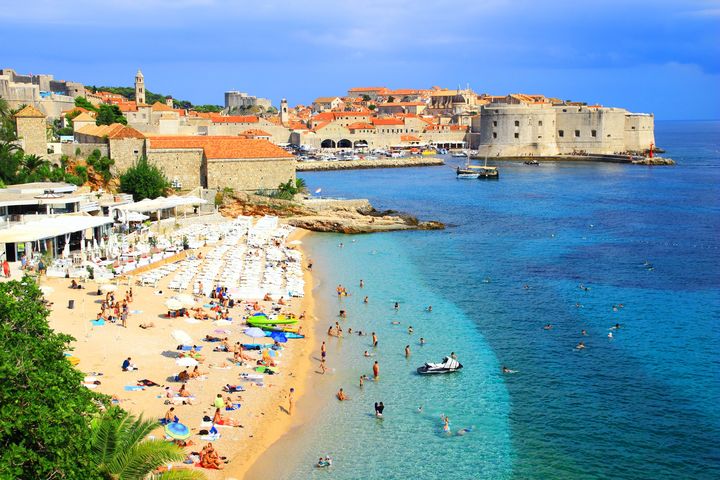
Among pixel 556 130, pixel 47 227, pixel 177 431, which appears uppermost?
pixel 556 130

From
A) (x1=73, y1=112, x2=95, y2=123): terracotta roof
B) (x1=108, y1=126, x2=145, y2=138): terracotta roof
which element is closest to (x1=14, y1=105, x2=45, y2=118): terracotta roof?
(x1=108, y1=126, x2=145, y2=138): terracotta roof

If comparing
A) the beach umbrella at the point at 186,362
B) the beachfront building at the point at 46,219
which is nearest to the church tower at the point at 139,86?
the beachfront building at the point at 46,219

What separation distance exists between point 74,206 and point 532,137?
57.8 metres

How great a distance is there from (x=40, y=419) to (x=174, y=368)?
21.8 ft

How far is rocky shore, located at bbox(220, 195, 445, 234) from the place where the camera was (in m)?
32.0

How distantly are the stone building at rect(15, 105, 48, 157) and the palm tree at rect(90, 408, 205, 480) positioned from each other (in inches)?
938

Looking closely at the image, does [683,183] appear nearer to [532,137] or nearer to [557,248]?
[532,137]

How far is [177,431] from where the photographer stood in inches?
425

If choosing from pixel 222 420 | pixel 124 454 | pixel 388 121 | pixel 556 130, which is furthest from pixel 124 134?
pixel 388 121

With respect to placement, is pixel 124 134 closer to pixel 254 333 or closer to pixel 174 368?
pixel 254 333

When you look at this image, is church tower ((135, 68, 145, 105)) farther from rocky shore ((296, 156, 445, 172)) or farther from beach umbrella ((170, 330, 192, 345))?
beach umbrella ((170, 330, 192, 345))

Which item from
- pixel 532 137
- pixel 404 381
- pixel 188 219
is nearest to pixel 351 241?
pixel 188 219

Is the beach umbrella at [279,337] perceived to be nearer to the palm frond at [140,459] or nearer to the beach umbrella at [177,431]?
the beach umbrella at [177,431]

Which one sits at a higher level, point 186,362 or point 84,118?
point 84,118
